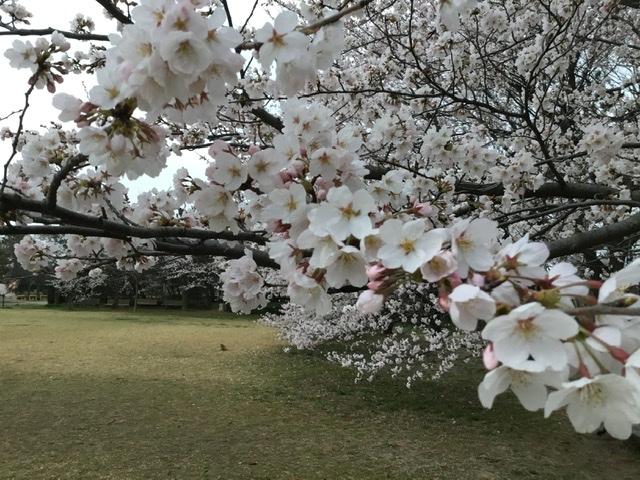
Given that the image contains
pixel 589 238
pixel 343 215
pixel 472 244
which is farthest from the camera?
pixel 589 238

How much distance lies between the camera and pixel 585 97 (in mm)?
5180

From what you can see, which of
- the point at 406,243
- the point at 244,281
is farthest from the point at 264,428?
the point at 406,243

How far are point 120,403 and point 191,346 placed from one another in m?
5.13

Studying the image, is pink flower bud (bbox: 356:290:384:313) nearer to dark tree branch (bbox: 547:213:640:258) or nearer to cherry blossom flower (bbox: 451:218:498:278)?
cherry blossom flower (bbox: 451:218:498:278)

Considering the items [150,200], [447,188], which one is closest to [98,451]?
[150,200]

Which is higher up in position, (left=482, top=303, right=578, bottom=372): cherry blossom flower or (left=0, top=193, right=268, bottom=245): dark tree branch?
(left=0, top=193, right=268, bottom=245): dark tree branch

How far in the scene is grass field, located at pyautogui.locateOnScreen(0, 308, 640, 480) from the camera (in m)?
4.14

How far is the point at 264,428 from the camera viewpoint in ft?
17.1

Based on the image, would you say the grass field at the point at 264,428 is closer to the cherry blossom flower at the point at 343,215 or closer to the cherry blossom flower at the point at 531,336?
the cherry blossom flower at the point at 343,215

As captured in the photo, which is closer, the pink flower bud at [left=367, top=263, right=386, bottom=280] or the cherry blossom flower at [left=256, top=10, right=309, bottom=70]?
the pink flower bud at [left=367, top=263, right=386, bottom=280]

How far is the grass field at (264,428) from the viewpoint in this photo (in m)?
4.14

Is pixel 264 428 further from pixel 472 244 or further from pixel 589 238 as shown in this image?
pixel 472 244

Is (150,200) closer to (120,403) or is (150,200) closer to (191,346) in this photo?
(120,403)

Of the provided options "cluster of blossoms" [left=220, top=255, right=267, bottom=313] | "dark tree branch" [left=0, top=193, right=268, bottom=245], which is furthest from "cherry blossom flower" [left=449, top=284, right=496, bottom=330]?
"dark tree branch" [left=0, top=193, right=268, bottom=245]
